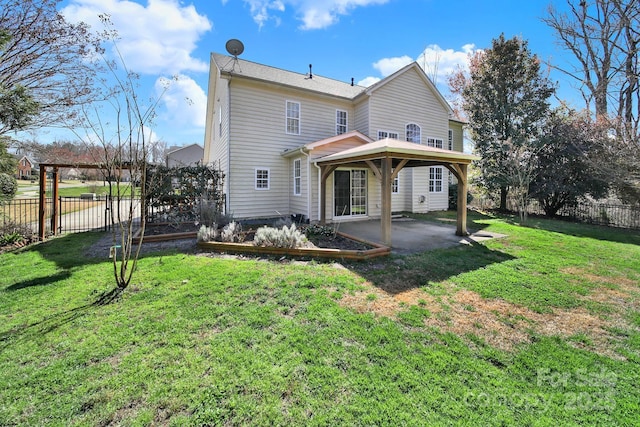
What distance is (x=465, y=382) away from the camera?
247 centimetres

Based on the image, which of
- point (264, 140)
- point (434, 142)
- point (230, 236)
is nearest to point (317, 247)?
point (230, 236)

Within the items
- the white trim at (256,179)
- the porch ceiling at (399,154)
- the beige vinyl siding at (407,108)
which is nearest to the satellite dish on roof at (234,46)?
the white trim at (256,179)

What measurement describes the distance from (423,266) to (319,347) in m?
3.45

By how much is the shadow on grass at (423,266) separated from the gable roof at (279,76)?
9.04m

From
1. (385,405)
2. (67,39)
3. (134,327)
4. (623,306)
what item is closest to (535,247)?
(623,306)

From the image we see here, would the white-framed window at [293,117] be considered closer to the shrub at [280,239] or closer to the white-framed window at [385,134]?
the white-framed window at [385,134]

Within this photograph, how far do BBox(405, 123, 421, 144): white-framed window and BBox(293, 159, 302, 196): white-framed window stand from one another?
6.40m

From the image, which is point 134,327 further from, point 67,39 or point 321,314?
point 67,39

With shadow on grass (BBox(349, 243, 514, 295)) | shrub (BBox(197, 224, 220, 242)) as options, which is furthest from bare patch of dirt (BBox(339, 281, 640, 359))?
shrub (BBox(197, 224, 220, 242))

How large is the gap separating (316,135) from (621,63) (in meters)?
17.7

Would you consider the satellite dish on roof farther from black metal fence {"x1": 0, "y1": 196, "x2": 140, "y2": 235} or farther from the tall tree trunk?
the tall tree trunk

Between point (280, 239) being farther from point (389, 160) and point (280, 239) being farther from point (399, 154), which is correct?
point (399, 154)

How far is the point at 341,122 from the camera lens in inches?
536

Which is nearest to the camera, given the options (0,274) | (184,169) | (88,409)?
(88,409)
